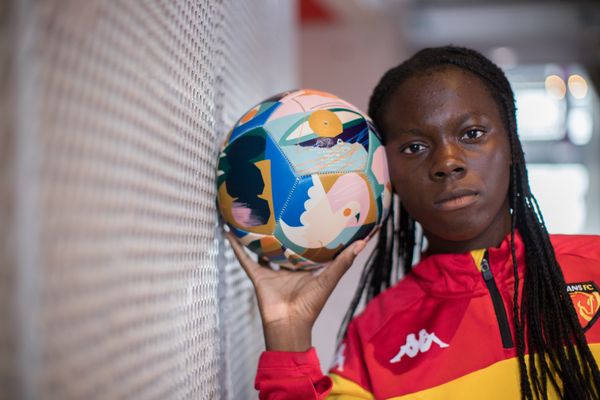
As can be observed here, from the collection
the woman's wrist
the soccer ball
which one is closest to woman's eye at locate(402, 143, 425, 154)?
the soccer ball

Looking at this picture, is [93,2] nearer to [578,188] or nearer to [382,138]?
[382,138]

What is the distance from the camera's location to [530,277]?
4.79ft

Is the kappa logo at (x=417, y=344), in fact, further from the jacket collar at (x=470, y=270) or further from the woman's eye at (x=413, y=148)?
the woman's eye at (x=413, y=148)

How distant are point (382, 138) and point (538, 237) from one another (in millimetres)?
448

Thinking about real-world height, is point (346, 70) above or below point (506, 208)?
above

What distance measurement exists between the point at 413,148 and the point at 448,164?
0.13 metres

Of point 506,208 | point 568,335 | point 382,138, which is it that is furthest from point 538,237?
point 382,138

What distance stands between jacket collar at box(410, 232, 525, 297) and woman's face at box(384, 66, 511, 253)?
0.05 m

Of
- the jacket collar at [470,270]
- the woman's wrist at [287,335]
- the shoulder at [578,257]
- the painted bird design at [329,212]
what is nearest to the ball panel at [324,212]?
the painted bird design at [329,212]

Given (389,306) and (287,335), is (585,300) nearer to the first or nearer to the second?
(389,306)

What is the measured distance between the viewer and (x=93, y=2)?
0.81 metres

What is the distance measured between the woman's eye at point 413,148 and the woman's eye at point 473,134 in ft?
0.34

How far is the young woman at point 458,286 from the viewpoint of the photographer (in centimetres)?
137

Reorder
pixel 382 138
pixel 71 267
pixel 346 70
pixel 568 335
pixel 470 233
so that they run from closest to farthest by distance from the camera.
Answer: pixel 71 267, pixel 568 335, pixel 470 233, pixel 382 138, pixel 346 70
